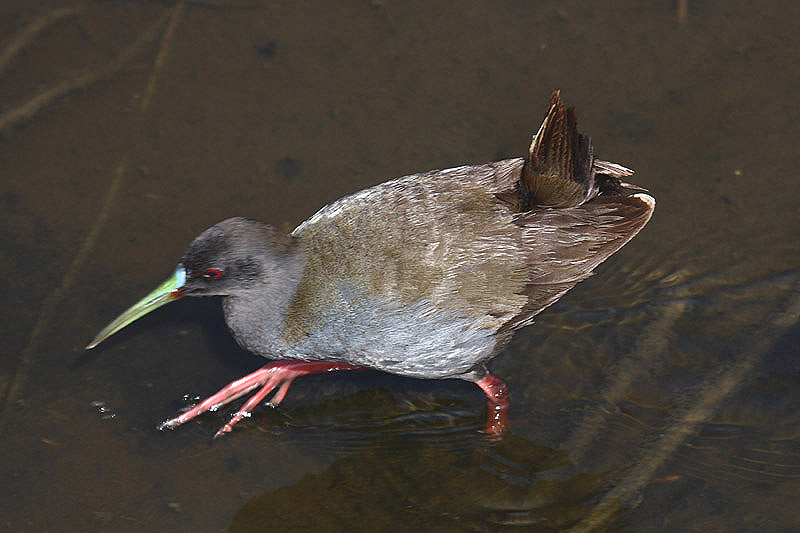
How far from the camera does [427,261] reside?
12.0 ft

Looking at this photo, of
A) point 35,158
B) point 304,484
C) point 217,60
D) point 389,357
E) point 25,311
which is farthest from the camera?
point 217,60

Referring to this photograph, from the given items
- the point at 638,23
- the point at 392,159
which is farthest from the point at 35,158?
the point at 638,23

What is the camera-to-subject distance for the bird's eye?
12.6 feet

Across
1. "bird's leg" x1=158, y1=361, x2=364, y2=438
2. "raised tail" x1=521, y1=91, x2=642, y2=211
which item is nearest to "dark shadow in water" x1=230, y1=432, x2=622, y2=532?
"bird's leg" x1=158, y1=361, x2=364, y2=438

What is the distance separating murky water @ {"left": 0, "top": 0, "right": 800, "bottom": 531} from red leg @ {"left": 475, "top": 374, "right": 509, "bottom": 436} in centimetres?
8

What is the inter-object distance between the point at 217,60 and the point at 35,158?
1262mm

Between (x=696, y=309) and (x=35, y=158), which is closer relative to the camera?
(x=696, y=309)

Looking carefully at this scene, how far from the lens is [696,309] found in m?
4.57

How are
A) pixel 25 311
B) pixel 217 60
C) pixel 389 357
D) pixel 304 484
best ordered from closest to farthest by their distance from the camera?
pixel 389 357
pixel 304 484
pixel 25 311
pixel 217 60

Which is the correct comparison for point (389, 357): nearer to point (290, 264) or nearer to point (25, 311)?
point (290, 264)

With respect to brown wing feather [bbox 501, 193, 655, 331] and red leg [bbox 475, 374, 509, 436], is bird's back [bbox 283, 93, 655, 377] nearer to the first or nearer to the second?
brown wing feather [bbox 501, 193, 655, 331]

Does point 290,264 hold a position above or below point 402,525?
above

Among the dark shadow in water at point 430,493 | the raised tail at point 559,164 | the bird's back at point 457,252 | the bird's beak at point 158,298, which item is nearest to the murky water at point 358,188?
the dark shadow in water at point 430,493

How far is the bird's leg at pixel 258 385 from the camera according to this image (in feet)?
13.8
